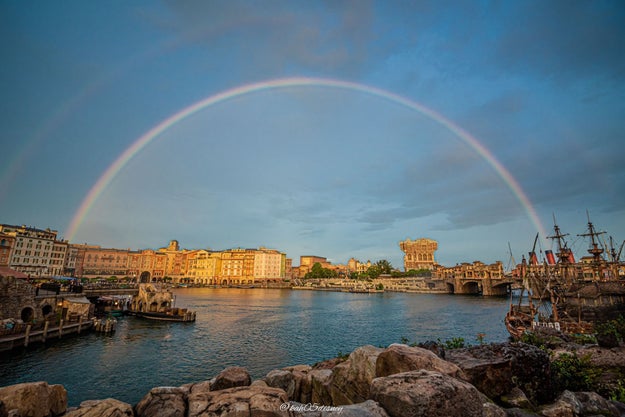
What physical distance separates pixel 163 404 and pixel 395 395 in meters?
7.79

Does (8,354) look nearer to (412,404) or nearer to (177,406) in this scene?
(177,406)

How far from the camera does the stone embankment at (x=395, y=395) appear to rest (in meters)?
7.25

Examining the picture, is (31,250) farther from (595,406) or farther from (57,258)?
(595,406)

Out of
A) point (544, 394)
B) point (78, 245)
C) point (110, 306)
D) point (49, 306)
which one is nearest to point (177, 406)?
point (544, 394)

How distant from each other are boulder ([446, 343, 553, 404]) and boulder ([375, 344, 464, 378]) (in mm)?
1382

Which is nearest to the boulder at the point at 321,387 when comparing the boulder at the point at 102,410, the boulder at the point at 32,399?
the boulder at the point at 102,410

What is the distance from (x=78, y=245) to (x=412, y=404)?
239474 millimetres

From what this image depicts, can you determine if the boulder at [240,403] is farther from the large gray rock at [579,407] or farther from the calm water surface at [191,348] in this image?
the calm water surface at [191,348]

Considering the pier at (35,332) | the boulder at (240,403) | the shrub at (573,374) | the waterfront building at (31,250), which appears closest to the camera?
the boulder at (240,403)

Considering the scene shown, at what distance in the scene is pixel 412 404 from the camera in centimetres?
698

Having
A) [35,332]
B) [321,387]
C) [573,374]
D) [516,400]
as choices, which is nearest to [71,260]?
[35,332]

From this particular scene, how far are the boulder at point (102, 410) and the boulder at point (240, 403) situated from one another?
208 centimetres

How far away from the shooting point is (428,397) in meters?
6.99

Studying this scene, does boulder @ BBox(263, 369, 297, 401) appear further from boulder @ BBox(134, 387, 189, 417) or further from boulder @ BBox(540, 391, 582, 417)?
boulder @ BBox(540, 391, 582, 417)
